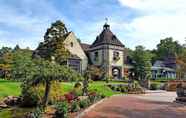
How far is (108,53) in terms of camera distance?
185ft

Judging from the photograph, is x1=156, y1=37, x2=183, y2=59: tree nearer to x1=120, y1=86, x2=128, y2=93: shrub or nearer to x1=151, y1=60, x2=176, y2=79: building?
x1=151, y1=60, x2=176, y2=79: building

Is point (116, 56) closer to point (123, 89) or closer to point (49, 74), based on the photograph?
point (123, 89)

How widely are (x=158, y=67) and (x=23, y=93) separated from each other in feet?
192

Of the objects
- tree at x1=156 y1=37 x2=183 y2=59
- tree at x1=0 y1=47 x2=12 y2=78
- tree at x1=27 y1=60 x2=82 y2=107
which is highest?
tree at x1=156 y1=37 x2=183 y2=59

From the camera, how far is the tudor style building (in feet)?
185

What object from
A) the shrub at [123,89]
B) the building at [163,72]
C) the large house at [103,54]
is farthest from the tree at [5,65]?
the building at [163,72]

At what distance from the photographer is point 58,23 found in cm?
4516

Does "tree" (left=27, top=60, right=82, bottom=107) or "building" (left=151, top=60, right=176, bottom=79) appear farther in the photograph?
"building" (left=151, top=60, right=176, bottom=79)

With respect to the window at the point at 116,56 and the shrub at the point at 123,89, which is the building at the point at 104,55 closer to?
the window at the point at 116,56

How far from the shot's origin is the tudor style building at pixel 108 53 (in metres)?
56.5

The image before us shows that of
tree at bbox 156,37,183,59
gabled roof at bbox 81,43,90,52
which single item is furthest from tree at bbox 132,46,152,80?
tree at bbox 156,37,183,59

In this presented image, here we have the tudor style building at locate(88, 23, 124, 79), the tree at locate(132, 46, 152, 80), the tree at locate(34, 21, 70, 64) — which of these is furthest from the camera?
the tree at locate(132, 46, 152, 80)

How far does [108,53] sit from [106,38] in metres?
2.68

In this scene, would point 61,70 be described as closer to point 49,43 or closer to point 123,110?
point 123,110
